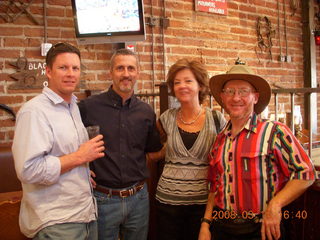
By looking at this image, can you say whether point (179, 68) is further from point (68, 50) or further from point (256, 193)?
point (256, 193)

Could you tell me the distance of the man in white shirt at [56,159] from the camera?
1333 mm

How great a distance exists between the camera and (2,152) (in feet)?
7.75

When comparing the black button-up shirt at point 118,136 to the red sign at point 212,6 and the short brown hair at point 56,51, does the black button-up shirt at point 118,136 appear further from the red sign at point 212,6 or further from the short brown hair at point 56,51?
the red sign at point 212,6

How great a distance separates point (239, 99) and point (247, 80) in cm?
11

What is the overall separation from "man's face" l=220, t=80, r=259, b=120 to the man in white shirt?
2.10 ft

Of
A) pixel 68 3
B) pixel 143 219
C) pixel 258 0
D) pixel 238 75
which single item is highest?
pixel 258 0

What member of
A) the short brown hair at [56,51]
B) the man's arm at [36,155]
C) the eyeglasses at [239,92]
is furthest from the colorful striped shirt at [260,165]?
the short brown hair at [56,51]

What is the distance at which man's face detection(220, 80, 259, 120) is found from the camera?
150 cm

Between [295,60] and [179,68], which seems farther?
[295,60]

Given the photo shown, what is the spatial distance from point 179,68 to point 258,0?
3.15 m

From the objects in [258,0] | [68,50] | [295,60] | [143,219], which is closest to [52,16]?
[68,50]

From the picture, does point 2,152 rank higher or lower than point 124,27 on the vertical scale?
lower

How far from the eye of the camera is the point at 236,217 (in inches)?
56.9

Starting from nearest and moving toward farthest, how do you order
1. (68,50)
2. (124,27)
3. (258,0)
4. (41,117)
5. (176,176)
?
(41,117), (68,50), (176,176), (124,27), (258,0)
